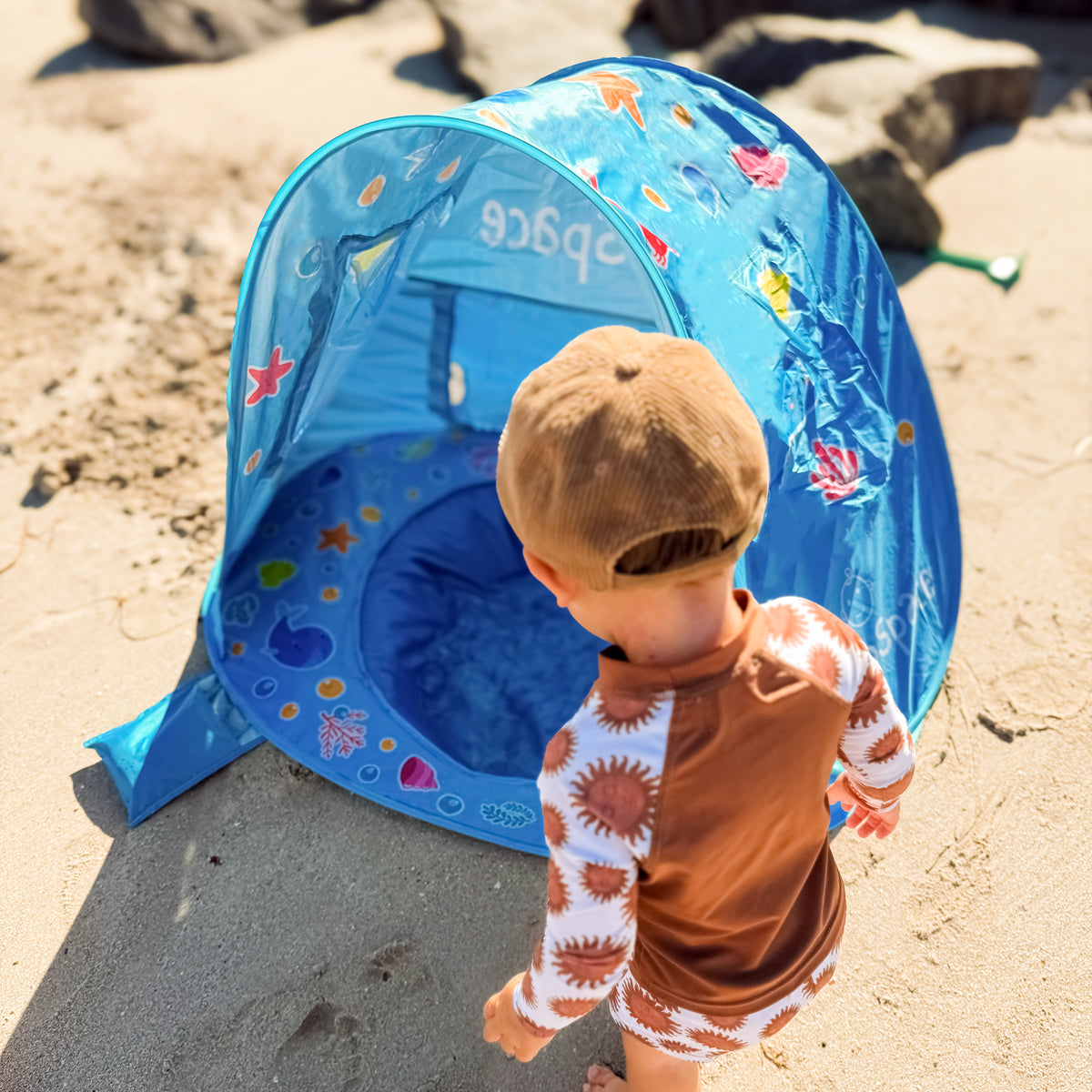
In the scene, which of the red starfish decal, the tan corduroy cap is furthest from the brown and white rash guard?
the red starfish decal

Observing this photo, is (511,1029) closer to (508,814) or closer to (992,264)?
(508,814)

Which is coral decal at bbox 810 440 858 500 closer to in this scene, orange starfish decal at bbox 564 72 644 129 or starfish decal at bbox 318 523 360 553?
orange starfish decal at bbox 564 72 644 129

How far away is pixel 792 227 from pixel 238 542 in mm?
1414

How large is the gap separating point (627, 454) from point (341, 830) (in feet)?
4.77

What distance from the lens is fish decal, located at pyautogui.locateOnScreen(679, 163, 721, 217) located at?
173 cm

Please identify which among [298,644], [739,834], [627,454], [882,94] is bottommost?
[298,644]

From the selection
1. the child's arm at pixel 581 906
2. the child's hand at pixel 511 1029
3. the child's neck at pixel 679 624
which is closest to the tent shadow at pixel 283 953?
the child's hand at pixel 511 1029

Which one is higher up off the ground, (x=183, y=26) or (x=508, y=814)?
(x=183, y=26)

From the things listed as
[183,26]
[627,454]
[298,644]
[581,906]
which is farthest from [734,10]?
[581,906]

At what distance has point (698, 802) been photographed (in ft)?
3.02

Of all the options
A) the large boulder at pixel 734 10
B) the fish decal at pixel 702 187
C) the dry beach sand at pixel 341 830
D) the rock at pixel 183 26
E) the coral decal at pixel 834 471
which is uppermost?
the fish decal at pixel 702 187

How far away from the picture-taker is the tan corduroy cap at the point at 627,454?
77 centimetres

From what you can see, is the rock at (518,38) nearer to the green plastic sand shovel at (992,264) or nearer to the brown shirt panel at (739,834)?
the green plastic sand shovel at (992,264)

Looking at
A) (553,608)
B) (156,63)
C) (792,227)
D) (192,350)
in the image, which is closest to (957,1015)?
(553,608)
